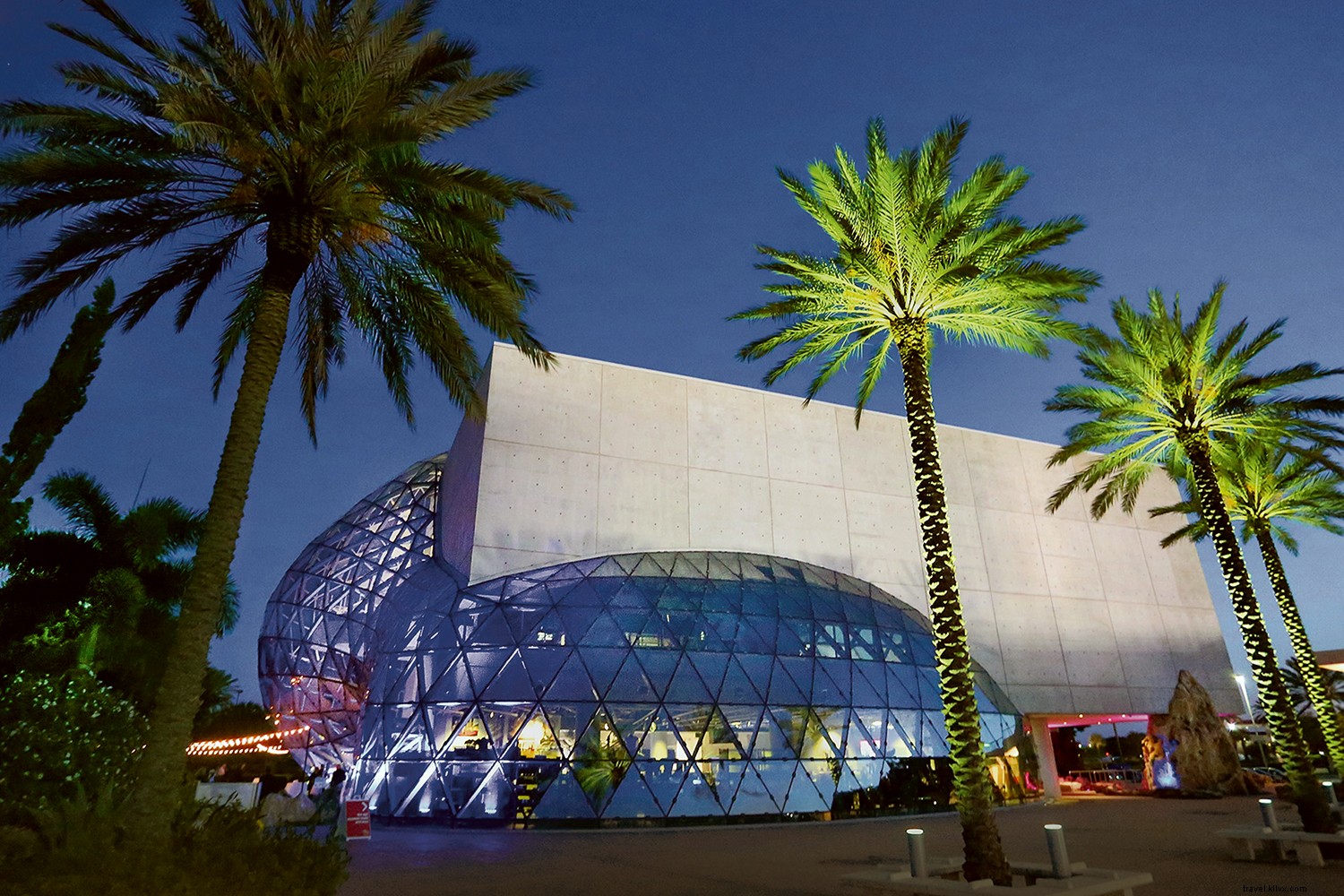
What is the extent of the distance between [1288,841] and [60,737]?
21966mm

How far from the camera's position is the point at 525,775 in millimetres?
18625

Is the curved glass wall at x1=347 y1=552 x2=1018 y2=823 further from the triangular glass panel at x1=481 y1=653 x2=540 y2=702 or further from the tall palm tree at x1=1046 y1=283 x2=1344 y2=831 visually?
the tall palm tree at x1=1046 y1=283 x2=1344 y2=831

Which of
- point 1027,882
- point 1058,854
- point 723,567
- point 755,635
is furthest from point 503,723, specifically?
point 1058,854

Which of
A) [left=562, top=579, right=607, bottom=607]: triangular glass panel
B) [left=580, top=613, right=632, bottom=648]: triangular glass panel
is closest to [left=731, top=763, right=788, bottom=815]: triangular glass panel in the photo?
[left=580, top=613, right=632, bottom=648]: triangular glass panel

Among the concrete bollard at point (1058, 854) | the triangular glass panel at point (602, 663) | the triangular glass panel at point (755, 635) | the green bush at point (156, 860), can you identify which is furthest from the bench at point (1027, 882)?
the triangular glass panel at point (755, 635)

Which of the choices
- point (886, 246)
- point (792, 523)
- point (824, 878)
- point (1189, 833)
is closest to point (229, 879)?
point (824, 878)

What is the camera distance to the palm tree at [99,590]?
19031mm

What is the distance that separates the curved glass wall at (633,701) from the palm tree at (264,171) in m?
11.7

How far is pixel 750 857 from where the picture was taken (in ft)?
43.2

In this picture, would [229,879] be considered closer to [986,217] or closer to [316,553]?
[986,217]

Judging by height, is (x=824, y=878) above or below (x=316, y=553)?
below

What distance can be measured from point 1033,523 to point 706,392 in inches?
641

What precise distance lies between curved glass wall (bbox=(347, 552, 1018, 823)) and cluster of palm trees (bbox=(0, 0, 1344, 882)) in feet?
31.2

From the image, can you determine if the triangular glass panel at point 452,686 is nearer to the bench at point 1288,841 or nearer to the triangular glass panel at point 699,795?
the triangular glass panel at point 699,795
